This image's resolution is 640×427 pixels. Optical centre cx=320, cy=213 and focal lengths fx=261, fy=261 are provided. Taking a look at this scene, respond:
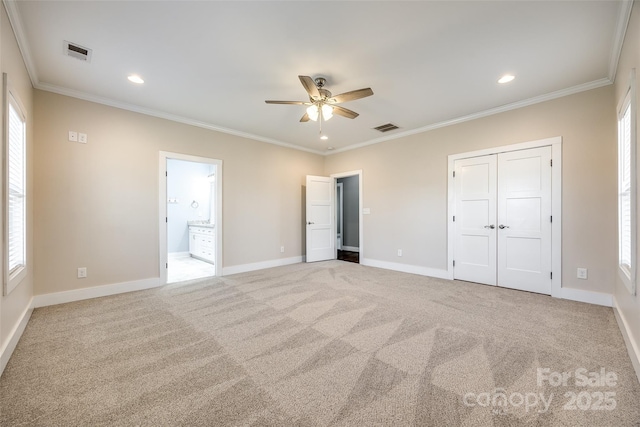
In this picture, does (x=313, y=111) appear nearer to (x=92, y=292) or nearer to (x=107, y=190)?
(x=107, y=190)

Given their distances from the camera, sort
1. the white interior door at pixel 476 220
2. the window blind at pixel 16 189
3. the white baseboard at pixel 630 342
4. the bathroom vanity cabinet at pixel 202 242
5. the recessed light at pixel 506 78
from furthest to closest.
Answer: the bathroom vanity cabinet at pixel 202 242
the white interior door at pixel 476 220
the recessed light at pixel 506 78
the window blind at pixel 16 189
the white baseboard at pixel 630 342

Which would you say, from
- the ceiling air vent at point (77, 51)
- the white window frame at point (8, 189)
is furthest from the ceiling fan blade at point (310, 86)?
the white window frame at point (8, 189)

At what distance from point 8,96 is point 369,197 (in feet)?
16.5

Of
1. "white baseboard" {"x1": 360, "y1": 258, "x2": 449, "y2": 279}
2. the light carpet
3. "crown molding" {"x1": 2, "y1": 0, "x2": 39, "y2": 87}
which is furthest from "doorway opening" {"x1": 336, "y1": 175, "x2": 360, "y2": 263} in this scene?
"crown molding" {"x1": 2, "y1": 0, "x2": 39, "y2": 87}

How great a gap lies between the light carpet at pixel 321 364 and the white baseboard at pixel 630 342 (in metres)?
0.06

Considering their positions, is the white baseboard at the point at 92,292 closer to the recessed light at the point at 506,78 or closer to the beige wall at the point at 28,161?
the beige wall at the point at 28,161

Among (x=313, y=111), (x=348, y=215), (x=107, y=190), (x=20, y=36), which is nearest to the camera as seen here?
(x=20, y=36)

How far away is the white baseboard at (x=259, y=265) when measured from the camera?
4.78 m

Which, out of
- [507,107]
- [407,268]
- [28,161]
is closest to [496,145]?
[507,107]

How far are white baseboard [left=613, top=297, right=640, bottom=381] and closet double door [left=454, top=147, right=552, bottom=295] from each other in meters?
0.97

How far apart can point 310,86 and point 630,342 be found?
136 inches

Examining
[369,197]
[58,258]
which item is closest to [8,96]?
[58,258]

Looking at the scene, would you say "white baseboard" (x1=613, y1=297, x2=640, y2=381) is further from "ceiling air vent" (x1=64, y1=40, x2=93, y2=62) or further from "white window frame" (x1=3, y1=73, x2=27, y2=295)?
"ceiling air vent" (x1=64, y1=40, x2=93, y2=62)

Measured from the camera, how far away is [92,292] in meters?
3.47
